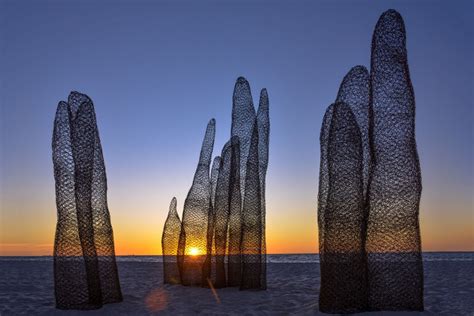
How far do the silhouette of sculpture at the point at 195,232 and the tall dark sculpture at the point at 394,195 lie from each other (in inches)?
216

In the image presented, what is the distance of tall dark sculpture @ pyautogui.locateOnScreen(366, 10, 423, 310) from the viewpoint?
8.45 meters

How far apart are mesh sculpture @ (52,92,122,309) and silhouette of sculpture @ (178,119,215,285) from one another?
11.9ft

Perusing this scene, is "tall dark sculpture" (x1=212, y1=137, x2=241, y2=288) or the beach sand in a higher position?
"tall dark sculpture" (x1=212, y1=137, x2=241, y2=288)

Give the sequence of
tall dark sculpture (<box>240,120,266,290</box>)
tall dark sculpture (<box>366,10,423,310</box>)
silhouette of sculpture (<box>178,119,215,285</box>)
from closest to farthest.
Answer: tall dark sculpture (<box>366,10,423,310</box>) < tall dark sculpture (<box>240,120,266,290</box>) < silhouette of sculpture (<box>178,119,215,285</box>)

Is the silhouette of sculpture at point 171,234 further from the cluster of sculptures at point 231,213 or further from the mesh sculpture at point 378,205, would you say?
the mesh sculpture at point 378,205

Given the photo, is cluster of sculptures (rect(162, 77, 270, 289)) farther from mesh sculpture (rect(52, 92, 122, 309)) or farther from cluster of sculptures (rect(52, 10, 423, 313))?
mesh sculpture (rect(52, 92, 122, 309))

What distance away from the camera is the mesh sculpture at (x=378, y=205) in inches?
333

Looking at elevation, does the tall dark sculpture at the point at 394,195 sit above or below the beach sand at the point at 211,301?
above

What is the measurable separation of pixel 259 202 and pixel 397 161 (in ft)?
14.9

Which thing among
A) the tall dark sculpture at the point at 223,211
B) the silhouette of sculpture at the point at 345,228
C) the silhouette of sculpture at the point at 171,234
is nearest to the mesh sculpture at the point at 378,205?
the silhouette of sculpture at the point at 345,228

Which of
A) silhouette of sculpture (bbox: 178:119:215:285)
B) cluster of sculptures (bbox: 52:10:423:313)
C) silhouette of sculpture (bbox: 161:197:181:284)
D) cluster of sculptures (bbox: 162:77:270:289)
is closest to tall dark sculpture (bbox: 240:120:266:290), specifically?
cluster of sculptures (bbox: 162:77:270:289)

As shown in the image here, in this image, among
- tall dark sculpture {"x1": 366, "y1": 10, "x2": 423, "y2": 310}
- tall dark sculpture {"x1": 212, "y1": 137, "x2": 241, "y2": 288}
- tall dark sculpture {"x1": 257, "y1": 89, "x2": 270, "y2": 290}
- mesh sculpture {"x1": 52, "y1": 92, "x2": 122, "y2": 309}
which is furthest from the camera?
tall dark sculpture {"x1": 212, "y1": 137, "x2": 241, "y2": 288}

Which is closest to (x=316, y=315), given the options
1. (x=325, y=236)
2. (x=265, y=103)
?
(x=325, y=236)

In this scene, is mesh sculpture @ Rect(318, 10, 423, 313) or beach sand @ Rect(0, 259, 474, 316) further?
beach sand @ Rect(0, 259, 474, 316)
